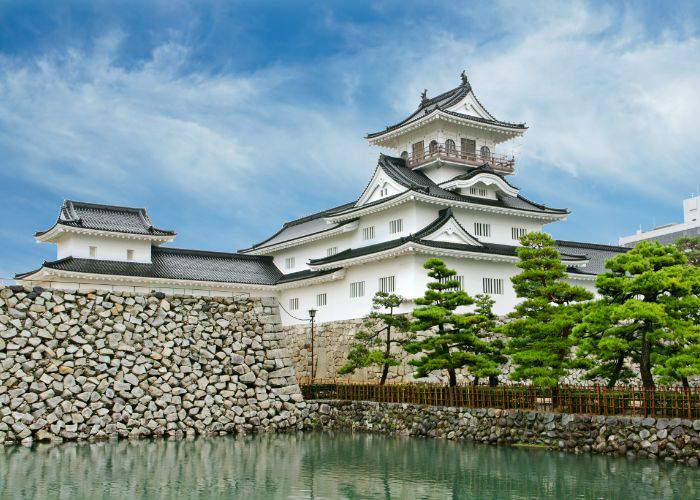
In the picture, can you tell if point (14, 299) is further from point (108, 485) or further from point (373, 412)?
point (373, 412)

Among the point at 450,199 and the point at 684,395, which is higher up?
the point at 450,199

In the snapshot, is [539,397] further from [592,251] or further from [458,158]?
[592,251]

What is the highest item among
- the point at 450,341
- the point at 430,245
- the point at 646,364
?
the point at 430,245

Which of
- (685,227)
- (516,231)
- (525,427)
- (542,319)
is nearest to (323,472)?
(525,427)

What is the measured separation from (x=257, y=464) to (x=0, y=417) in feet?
25.4

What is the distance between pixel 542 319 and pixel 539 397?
7.09 ft

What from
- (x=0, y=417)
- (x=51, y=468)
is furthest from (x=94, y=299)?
(x=51, y=468)

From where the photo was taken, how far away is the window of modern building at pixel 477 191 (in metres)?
33.5

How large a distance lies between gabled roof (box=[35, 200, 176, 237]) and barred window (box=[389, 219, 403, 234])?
36.4ft

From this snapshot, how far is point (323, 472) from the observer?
50.2ft

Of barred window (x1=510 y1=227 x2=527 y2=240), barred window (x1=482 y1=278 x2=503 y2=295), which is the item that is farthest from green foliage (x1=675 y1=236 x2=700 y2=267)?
barred window (x1=482 y1=278 x2=503 y2=295)

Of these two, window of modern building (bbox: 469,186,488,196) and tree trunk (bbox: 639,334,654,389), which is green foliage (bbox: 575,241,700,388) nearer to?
tree trunk (bbox: 639,334,654,389)

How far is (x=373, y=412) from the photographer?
79.3 feet

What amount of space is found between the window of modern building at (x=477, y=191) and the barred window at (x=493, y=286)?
4.39 meters
